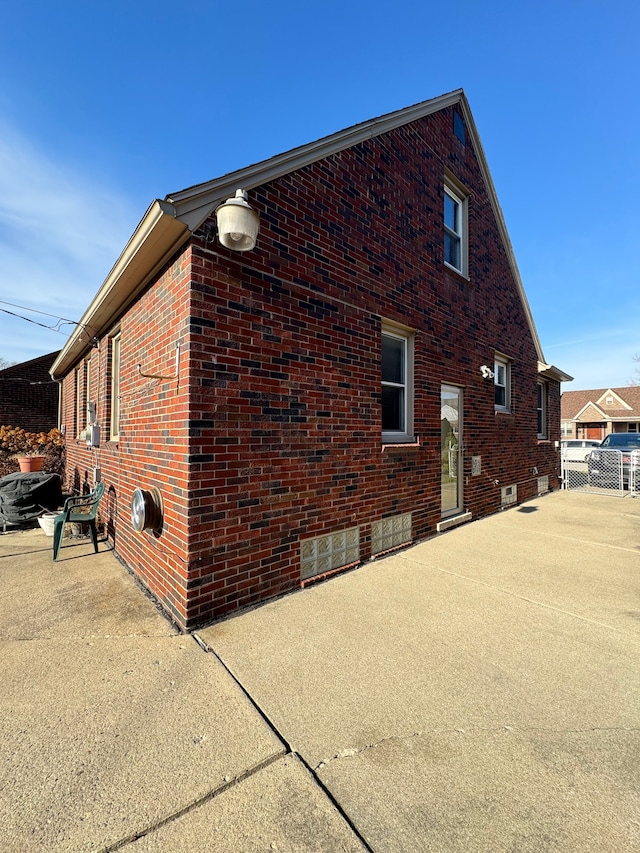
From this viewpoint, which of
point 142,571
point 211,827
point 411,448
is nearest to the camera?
point 211,827

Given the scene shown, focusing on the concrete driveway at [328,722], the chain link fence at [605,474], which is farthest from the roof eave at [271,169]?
the chain link fence at [605,474]

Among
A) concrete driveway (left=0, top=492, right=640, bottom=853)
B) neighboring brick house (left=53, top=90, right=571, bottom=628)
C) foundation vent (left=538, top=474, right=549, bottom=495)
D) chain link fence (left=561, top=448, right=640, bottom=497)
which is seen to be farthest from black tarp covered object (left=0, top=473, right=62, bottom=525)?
chain link fence (left=561, top=448, right=640, bottom=497)

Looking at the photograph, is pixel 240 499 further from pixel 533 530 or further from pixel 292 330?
pixel 533 530

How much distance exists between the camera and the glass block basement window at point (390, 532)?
4738 mm

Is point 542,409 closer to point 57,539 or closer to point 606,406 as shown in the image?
point 57,539

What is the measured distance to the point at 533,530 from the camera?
20.3 ft

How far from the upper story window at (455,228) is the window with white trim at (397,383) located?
229 cm

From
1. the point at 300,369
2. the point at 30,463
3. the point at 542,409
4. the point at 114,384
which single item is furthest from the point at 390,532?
the point at 30,463

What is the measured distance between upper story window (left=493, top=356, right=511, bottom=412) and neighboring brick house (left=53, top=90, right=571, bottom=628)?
1189 millimetres

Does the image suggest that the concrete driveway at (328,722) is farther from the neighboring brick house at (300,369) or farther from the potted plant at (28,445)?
the potted plant at (28,445)

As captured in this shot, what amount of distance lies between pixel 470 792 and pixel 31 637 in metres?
3.08

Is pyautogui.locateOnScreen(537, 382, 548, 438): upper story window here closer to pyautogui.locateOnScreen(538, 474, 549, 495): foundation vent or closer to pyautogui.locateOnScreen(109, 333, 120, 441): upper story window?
pyautogui.locateOnScreen(538, 474, 549, 495): foundation vent

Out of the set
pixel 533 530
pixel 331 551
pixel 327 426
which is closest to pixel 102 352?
pixel 327 426

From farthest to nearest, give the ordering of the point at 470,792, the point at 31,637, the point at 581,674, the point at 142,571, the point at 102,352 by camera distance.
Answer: the point at 102,352, the point at 142,571, the point at 31,637, the point at 581,674, the point at 470,792
